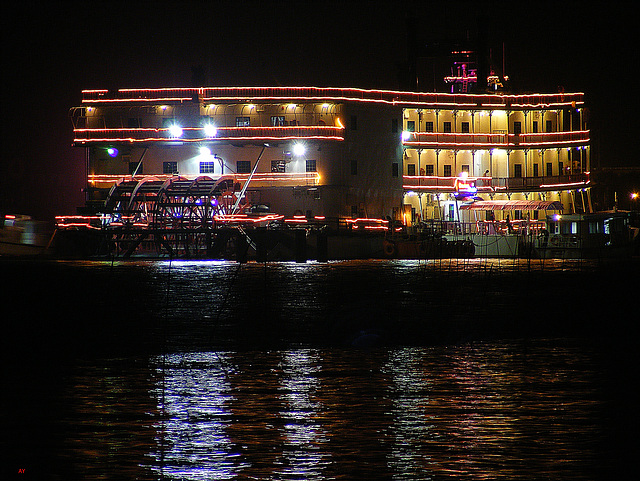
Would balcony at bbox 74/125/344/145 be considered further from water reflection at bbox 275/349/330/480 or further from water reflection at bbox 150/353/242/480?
water reflection at bbox 275/349/330/480

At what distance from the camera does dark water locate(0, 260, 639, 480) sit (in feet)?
26.8

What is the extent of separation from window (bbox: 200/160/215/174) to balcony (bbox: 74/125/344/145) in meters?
2.28

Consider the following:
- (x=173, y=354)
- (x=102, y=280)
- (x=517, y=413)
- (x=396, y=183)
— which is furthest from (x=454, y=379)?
(x=396, y=183)

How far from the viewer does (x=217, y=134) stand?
6806 centimetres

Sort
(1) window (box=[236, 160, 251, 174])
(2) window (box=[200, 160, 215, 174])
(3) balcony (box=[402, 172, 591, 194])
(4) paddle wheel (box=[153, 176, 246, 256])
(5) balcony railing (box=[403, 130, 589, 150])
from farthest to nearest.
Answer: (5) balcony railing (box=[403, 130, 589, 150]) < (3) balcony (box=[402, 172, 591, 194]) < (2) window (box=[200, 160, 215, 174]) < (1) window (box=[236, 160, 251, 174]) < (4) paddle wheel (box=[153, 176, 246, 256])

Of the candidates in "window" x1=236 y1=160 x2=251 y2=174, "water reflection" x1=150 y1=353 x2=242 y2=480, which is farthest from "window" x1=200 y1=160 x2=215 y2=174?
"water reflection" x1=150 y1=353 x2=242 y2=480

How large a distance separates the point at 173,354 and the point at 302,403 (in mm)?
5224

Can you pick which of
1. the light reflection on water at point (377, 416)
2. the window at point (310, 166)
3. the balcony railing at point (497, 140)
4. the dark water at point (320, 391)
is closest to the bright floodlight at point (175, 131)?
the window at point (310, 166)

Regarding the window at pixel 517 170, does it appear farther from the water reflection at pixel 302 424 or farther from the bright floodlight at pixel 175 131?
the water reflection at pixel 302 424

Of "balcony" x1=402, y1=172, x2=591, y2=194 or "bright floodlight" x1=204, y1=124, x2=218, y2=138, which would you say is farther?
"balcony" x1=402, y1=172, x2=591, y2=194

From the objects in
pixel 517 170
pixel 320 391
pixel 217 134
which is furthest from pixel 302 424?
pixel 517 170

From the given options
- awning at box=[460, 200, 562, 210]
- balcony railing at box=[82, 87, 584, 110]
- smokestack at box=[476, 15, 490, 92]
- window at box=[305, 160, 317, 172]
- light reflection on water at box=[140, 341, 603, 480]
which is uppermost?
smokestack at box=[476, 15, 490, 92]

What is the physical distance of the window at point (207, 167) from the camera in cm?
6981

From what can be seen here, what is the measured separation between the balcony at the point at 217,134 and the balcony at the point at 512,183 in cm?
1258
